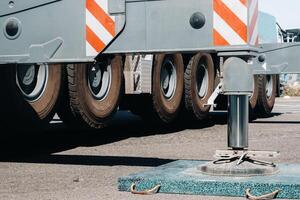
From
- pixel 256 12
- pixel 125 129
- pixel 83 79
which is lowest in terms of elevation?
pixel 125 129

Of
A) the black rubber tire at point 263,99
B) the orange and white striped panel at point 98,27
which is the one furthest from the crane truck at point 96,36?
the black rubber tire at point 263,99

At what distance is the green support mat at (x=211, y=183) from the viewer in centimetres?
397

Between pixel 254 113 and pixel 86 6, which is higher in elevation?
pixel 86 6

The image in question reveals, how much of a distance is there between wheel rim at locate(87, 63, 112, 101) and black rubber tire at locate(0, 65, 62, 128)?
26.2 inches

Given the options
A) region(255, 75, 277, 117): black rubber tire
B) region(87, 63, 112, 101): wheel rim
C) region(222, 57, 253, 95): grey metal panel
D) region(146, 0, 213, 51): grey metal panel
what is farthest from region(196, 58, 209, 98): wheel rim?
region(222, 57, 253, 95): grey metal panel

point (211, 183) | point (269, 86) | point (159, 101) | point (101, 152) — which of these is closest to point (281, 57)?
point (159, 101)

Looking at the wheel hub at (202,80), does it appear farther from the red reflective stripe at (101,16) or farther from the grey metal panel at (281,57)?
the red reflective stripe at (101,16)

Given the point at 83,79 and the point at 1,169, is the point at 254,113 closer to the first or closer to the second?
the point at 83,79

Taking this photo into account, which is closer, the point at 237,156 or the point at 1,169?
the point at 237,156

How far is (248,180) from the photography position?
163 inches

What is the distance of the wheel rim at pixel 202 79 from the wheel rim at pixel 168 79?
2.90 ft

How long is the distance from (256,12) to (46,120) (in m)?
2.80

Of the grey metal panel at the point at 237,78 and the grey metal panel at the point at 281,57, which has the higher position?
the grey metal panel at the point at 281,57

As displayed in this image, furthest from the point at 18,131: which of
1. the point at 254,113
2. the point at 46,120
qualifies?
the point at 254,113
